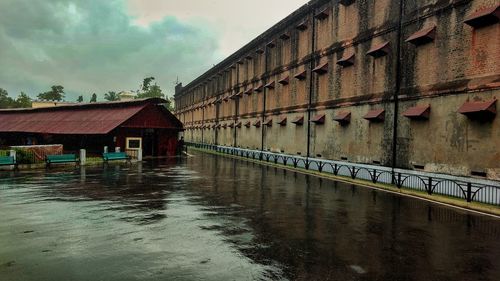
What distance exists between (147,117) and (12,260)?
104ft

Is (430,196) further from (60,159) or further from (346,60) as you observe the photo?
(60,159)

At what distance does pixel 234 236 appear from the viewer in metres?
9.50

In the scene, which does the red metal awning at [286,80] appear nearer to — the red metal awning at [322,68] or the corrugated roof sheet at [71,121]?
the red metal awning at [322,68]

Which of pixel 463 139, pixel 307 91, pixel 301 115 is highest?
pixel 307 91

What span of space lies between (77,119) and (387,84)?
3161 centimetres

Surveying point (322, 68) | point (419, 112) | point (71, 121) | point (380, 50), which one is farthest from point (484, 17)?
point (71, 121)

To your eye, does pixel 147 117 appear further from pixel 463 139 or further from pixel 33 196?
pixel 463 139

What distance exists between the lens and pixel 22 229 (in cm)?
987

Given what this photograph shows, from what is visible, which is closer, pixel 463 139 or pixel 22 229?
pixel 22 229

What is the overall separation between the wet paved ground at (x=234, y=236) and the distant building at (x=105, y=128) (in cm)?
1990

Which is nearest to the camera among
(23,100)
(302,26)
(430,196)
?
(430,196)

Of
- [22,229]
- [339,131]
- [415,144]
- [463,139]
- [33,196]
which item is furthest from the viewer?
[339,131]

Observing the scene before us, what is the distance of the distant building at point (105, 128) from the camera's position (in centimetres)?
3612

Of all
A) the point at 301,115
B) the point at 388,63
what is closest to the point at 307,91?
the point at 301,115
